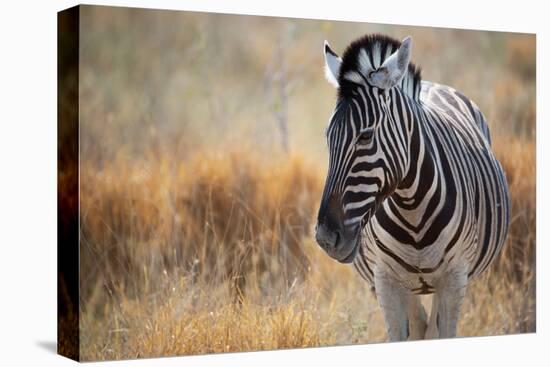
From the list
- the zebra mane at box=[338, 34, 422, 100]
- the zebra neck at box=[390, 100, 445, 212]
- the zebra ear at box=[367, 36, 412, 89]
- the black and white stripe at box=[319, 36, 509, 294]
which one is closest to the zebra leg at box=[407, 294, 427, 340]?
the black and white stripe at box=[319, 36, 509, 294]

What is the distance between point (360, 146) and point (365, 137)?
6 cm

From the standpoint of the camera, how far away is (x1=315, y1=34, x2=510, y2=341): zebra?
5480 mm

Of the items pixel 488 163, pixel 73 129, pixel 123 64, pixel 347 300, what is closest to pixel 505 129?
pixel 488 163

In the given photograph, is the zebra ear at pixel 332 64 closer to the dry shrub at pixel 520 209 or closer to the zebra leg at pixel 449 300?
the zebra leg at pixel 449 300

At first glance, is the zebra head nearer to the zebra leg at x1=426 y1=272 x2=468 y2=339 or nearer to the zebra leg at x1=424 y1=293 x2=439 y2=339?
the zebra leg at x1=426 y1=272 x2=468 y2=339

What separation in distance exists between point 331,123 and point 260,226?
176 cm

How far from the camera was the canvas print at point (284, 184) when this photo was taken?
5.86 m

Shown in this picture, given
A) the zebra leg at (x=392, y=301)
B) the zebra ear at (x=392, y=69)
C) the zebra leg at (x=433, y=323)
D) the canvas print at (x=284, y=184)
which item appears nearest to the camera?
the zebra ear at (x=392, y=69)

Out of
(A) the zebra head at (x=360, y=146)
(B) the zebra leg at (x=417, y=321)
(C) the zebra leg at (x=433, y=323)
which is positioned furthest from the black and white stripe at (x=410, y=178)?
(B) the zebra leg at (x=417, y=321)

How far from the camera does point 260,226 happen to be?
23.6ft

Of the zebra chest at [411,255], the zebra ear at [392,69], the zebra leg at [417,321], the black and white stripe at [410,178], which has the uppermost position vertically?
the zebra ear at [392,69]

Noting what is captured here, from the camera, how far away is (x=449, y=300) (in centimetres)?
631

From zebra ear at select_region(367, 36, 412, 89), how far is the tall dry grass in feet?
5.53

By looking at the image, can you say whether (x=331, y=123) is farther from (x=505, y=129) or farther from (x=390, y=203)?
(x=505, y=129)
